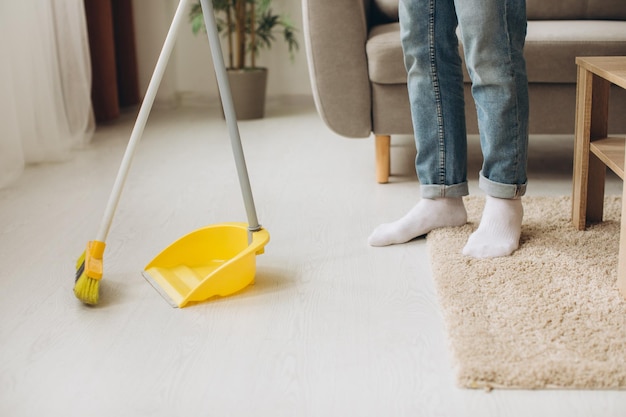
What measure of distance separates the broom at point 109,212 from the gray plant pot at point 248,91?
1.80 m

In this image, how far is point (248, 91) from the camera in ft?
10.7

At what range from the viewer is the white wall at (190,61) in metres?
3.57

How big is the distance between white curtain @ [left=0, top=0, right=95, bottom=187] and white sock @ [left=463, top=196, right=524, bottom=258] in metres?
1.34

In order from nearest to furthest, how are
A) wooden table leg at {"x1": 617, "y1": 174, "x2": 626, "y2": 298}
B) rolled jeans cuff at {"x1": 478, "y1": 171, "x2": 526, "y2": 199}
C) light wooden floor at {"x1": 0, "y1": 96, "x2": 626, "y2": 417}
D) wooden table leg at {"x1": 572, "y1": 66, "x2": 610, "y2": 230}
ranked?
light wooden floor at {"x1": 0, "y1": 96, "x2": 626, "y2": 417} < wooden table leg at {"x1": 617, "y1": 174, "x2": 626, "y2": 298} < rolled jeans cuff at {"x1": 478, "y1": 171, "x2": 526, "y2": 199} < wooden table leg at {"x1": 572, "y1": 66, "x2": 610, "y2": 230}

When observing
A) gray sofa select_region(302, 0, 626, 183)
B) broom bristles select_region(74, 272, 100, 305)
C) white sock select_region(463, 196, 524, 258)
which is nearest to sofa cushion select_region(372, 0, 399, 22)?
gray sofa select_region(302, 0, 626, 183)

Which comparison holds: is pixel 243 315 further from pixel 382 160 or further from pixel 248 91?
pixel 248 91

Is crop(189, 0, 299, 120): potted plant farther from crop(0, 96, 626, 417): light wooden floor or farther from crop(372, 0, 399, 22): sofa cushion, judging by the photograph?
crop(0, 96, 626, 417): light wooden floor

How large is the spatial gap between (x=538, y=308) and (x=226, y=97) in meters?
0.65

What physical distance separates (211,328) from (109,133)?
6.03 feet

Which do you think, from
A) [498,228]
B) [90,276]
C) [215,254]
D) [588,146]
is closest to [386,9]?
[588,146]

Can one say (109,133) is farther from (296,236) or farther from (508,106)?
(508,106)

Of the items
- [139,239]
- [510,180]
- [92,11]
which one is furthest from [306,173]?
[92,11]

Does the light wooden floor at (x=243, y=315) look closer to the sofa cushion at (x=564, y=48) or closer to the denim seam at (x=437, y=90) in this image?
the denim seam at (x=437, y=90)

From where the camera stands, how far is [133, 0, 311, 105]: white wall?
357 centimetres
